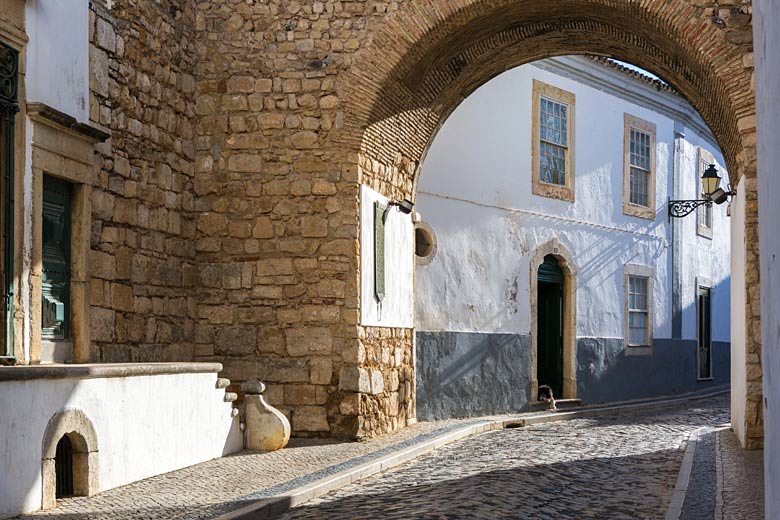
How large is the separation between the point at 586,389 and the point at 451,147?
4979 mm

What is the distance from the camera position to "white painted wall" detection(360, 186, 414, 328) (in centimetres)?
1181

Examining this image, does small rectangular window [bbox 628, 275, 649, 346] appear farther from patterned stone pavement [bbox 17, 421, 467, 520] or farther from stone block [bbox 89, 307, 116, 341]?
stone block [bbox 89, 307, 116, 341]

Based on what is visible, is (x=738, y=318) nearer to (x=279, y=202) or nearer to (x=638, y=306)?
(x=279, y=202)

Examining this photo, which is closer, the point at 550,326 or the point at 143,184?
the point at 143,184

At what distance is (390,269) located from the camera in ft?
42.7

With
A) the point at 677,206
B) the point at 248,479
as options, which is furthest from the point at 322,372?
the point at 677,206

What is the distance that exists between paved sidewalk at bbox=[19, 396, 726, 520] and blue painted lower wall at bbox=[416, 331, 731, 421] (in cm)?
287

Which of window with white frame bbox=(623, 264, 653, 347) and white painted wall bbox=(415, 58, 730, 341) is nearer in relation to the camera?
white painted wall bbox=(415, 58, 730, 341)

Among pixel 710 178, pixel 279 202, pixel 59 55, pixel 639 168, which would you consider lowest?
pixel 279 202

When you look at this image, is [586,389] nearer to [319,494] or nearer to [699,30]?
[699,30]

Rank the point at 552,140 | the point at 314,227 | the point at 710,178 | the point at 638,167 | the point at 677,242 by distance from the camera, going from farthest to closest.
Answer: the point at 677,242 < the point at 638,167 < the point at 552,140 < the point at 710,178 < the point at 314,227

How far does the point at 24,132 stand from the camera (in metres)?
8.52

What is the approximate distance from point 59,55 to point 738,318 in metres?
7.02

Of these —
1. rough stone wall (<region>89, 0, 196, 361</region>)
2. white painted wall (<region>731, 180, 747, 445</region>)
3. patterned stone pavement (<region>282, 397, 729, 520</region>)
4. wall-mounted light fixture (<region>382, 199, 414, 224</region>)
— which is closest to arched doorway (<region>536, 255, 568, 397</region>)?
patterned stone pavement (<region>282, 397, 729, 520</region>)
